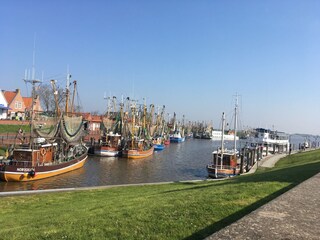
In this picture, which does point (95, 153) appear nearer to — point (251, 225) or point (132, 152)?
point (132, 152)

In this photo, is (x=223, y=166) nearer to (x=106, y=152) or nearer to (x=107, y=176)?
(x=107, y=176)

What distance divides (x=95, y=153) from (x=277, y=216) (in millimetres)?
62997

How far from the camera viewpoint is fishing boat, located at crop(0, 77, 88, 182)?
3609cm

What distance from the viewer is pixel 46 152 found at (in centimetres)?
4109

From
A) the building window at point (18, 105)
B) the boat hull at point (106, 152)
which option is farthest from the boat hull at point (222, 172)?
the building window at point (18, 105)

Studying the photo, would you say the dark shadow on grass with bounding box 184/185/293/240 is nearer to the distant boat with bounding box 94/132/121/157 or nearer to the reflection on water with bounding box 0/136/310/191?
the reflection on water with bounding box 0/136/310/191

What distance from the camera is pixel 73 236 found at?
8.18 meters

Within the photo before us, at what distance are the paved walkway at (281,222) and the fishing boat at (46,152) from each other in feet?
109

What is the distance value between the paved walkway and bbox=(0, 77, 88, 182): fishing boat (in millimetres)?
33209

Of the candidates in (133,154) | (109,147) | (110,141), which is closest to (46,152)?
(109,147)

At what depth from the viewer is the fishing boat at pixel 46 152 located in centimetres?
3609

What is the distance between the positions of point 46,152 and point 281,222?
38.4 meters

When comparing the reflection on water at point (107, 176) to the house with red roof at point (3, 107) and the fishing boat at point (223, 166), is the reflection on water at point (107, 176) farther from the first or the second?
the house with red roof at point (3, 107)

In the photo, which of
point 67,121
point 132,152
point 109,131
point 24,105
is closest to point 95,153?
point 132,152
